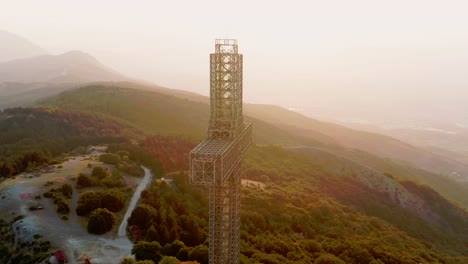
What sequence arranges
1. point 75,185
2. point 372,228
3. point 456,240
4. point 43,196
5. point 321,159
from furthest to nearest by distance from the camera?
point 321,159 → point 456,240 → point 372,228 → point 75,185 → point 43,196

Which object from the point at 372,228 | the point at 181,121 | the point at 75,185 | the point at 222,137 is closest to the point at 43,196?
the point at 75,185

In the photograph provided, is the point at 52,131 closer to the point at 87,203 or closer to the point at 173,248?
the point at 87,203

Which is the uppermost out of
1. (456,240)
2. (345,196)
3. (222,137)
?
(222,137)

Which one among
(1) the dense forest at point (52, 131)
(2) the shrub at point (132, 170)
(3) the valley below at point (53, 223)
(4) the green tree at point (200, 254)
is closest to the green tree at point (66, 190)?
(3) the valley below at point (53, 223)

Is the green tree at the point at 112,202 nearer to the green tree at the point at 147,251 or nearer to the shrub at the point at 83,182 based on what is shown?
the shrub at the point at 83,182

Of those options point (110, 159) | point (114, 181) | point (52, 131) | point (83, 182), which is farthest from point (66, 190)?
point (52, 131)

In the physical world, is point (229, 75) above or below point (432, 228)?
above

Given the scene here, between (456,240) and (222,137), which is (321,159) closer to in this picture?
(456,240)
